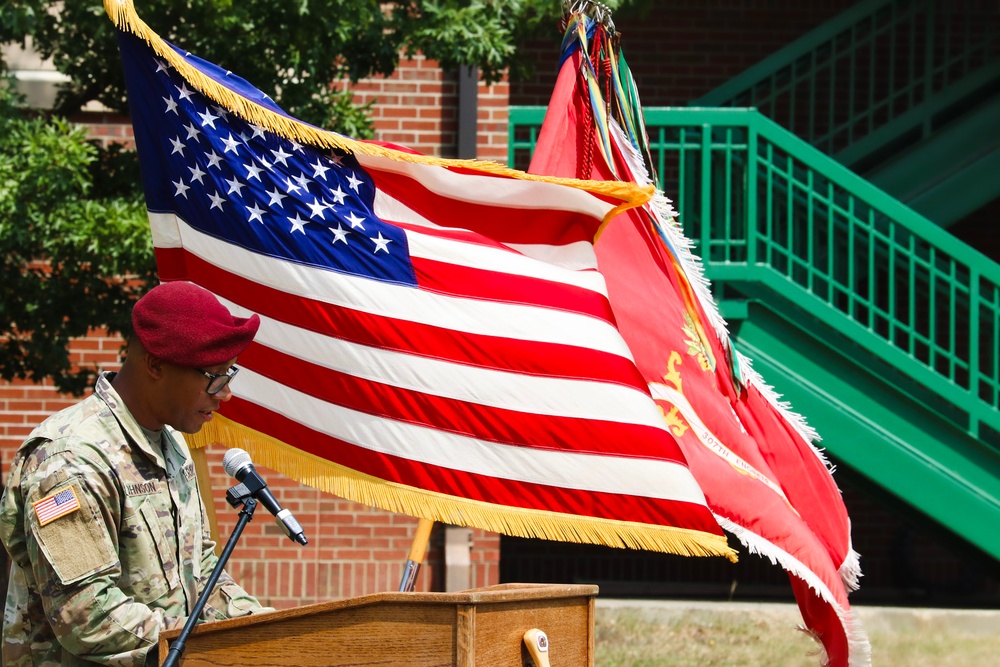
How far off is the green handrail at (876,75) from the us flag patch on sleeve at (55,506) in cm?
680

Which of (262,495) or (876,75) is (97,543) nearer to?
(262,495)

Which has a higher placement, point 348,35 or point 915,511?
point 348,35

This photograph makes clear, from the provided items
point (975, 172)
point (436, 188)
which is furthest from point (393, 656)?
point (975, 172)

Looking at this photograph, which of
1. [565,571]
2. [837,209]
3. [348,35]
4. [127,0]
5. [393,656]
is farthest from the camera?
[565,571]

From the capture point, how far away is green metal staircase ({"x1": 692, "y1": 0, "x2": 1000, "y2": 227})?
341 inches

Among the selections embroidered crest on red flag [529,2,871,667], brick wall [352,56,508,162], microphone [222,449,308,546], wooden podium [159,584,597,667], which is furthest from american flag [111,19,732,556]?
brick wall [352,56,508,162]

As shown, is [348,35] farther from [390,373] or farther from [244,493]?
[244,493]

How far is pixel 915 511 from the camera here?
25.8 feet

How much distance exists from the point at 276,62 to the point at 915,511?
4.72 meters

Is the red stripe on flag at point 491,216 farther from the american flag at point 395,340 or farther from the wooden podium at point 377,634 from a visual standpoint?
the wooden podium at point 377,634

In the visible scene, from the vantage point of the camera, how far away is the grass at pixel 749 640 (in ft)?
24.6

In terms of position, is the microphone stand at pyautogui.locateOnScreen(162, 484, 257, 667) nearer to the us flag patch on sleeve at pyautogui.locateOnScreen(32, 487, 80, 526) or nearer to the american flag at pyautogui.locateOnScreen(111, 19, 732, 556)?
the us flag patch on sleeve at pyautogui.locateOnScreen(32, 487, 80, 526)

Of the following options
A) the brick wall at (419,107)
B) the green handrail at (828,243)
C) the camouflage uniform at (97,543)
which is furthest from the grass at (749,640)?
the camouflage uniform at (97,543)

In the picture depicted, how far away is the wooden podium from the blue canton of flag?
1766 millimetres
